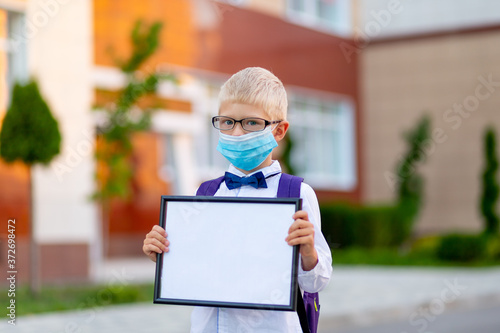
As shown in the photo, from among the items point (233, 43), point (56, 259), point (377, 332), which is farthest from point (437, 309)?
point (233, 43)

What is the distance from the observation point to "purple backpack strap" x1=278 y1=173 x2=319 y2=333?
3.04 meters

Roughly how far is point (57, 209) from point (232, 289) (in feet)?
40.5

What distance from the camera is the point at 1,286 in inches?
512

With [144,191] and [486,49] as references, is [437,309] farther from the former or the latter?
[486,49]

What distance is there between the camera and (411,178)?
953 inches

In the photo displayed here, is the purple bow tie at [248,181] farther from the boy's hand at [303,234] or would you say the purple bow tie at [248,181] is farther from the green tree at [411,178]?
the green tree at [411,178]

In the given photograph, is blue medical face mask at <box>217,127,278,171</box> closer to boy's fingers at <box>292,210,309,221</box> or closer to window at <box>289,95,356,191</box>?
→ boy's fingers at <box>292,210,309,221</box>

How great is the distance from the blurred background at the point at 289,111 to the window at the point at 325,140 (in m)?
0.07

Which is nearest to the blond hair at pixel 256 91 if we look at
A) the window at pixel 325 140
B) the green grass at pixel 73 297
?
→ the green grass at pixel 73 297

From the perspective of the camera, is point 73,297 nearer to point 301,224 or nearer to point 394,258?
point 301,224

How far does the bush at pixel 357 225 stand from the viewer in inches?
895

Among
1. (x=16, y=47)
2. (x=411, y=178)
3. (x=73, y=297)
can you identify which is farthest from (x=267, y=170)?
(x=411, y=178)

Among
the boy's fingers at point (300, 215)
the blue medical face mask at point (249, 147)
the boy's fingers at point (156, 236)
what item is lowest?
the boy's fingers at point (156, 236)

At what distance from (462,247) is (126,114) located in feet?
33.1
